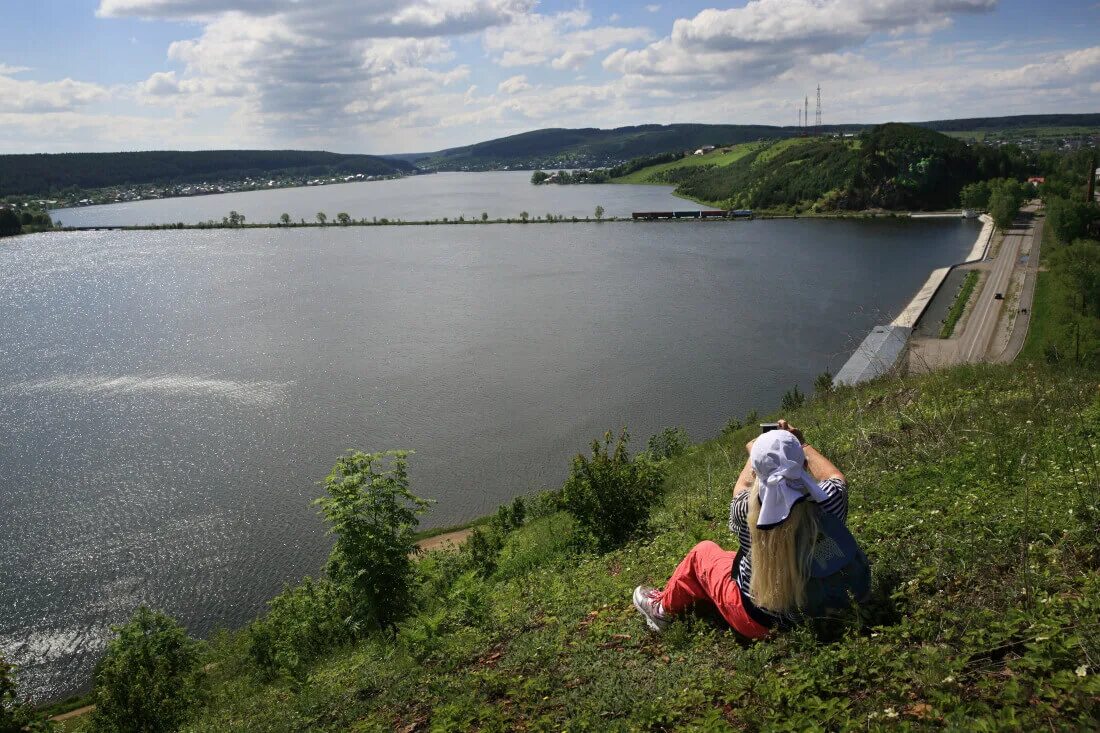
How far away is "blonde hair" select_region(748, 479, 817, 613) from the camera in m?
3.93

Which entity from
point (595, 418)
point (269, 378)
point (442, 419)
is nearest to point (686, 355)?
point (595, 418)

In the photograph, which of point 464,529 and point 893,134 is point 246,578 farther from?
point 893,134

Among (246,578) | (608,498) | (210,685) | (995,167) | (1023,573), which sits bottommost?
(246,578)

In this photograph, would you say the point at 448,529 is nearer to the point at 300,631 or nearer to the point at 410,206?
the point at 300,631

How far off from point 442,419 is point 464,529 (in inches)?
352

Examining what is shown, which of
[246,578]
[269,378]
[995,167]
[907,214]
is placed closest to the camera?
[246,578]

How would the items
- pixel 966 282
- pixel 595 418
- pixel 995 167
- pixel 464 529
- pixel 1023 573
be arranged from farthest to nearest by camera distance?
pixel 995 167 < pixel 966 282 < pixel 595 418 < pixel 464 529 < pixel 1023 573

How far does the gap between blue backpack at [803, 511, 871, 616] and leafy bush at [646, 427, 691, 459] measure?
16.8 m

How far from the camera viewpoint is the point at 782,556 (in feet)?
13.2

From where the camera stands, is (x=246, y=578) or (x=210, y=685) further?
(x=246, y=578)

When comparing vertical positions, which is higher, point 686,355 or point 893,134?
point 893,134

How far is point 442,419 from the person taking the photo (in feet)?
100

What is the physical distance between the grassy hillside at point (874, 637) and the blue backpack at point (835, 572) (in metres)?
0.14

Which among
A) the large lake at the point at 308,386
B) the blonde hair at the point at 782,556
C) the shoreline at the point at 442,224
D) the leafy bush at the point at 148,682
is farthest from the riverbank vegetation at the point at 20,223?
the blonde hair at the point at 782,556
